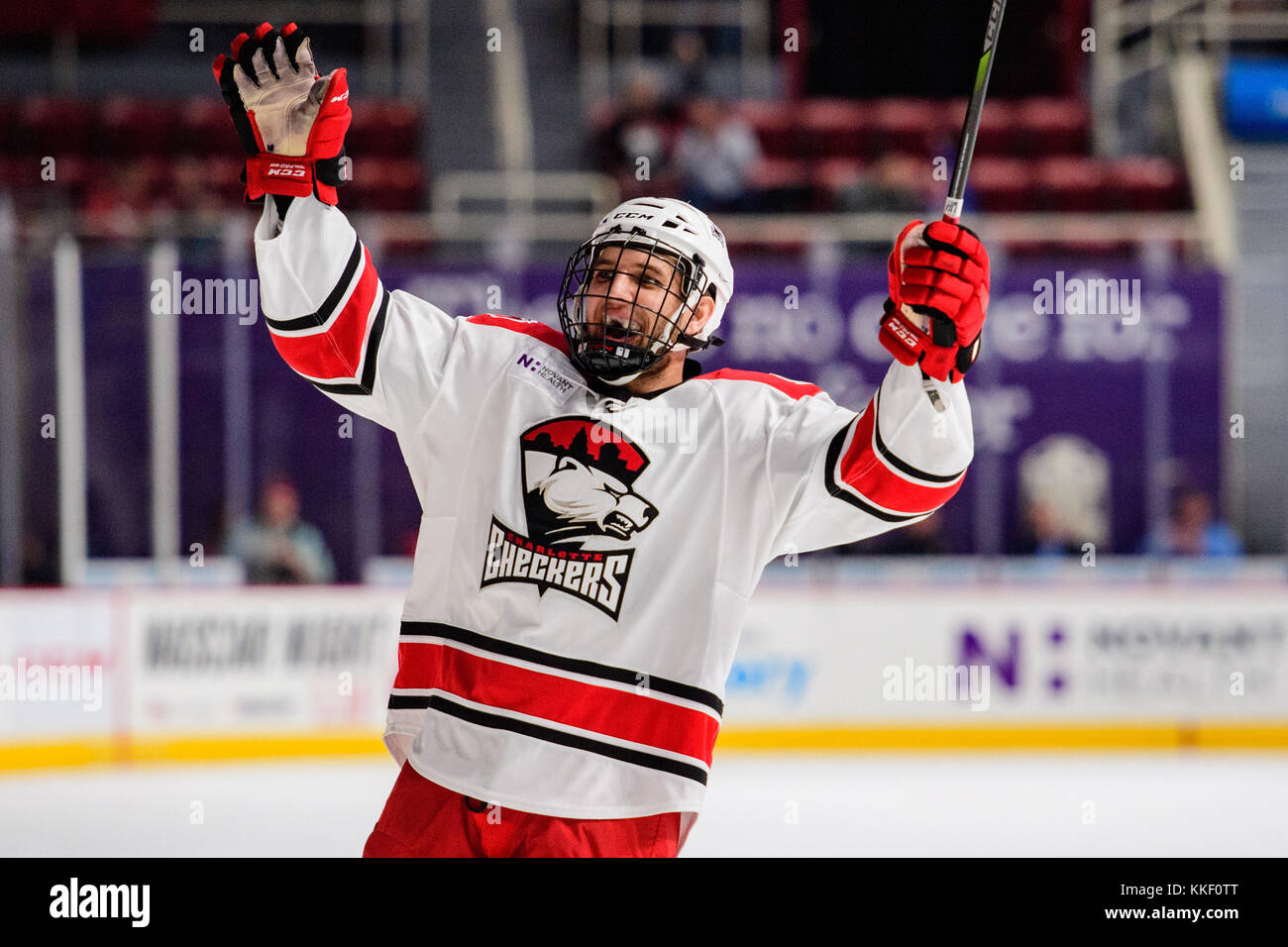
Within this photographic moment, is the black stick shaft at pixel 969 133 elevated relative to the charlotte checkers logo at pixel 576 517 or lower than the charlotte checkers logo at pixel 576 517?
elevated

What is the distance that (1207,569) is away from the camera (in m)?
8.05

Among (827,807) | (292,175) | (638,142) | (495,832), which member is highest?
(638,142)

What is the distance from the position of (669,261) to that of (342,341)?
1.55ft

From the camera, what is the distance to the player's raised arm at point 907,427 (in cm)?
222

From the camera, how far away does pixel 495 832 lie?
226 cm

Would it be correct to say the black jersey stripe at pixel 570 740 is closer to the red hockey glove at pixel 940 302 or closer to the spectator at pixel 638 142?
the red hockey glove at pixel 940 302

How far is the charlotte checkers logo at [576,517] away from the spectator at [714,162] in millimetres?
6770

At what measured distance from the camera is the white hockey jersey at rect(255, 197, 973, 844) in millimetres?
2271

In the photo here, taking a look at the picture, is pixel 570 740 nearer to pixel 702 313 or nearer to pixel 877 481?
pixel 877 481

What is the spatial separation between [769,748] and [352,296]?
5218 millimetres

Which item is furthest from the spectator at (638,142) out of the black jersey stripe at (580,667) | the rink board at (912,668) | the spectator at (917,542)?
the black jersey stripe at (580,667)

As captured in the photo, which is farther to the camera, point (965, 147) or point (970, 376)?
point (970, 376)

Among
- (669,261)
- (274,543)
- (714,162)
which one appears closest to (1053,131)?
(714,162)

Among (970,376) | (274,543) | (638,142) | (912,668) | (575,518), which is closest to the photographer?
(575,518)
